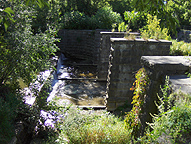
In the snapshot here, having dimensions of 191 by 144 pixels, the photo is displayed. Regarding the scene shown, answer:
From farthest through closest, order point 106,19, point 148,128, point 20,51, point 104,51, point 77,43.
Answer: point 77,43
point 106,19
point 104,51
point 20,51
point 148,128

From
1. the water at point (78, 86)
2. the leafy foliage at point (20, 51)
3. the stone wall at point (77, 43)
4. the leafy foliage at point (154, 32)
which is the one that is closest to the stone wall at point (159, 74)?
the leafy foliage at point (20, 51)

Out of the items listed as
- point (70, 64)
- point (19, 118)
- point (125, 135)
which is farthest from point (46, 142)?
point (70, 64)

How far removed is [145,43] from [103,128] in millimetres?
3239

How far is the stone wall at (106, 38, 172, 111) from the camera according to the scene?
20.1 ft

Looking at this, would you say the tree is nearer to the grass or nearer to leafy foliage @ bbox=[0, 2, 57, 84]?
the grass

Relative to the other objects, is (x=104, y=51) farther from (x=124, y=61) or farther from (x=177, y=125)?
(x=177, y=125)

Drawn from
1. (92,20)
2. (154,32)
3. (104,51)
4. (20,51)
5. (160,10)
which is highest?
(92,20)

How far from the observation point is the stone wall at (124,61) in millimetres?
6141

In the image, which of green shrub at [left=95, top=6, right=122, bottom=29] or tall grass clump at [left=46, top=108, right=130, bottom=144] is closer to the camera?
tall grass clump at [left=46, top=108, right=130, bottom=144]

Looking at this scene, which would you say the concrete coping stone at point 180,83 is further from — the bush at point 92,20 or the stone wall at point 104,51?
the bush at point 92,20

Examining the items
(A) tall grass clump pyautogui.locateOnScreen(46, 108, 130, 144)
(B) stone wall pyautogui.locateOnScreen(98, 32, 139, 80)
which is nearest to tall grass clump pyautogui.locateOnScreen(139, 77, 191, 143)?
(A) tall grass clump pyautogui.locateOnScreen(46, 108, 130, 144)

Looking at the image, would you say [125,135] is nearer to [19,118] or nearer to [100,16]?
[19,118]

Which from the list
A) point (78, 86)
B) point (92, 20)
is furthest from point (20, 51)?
point (92, 20)

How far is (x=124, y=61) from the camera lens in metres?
6.23
